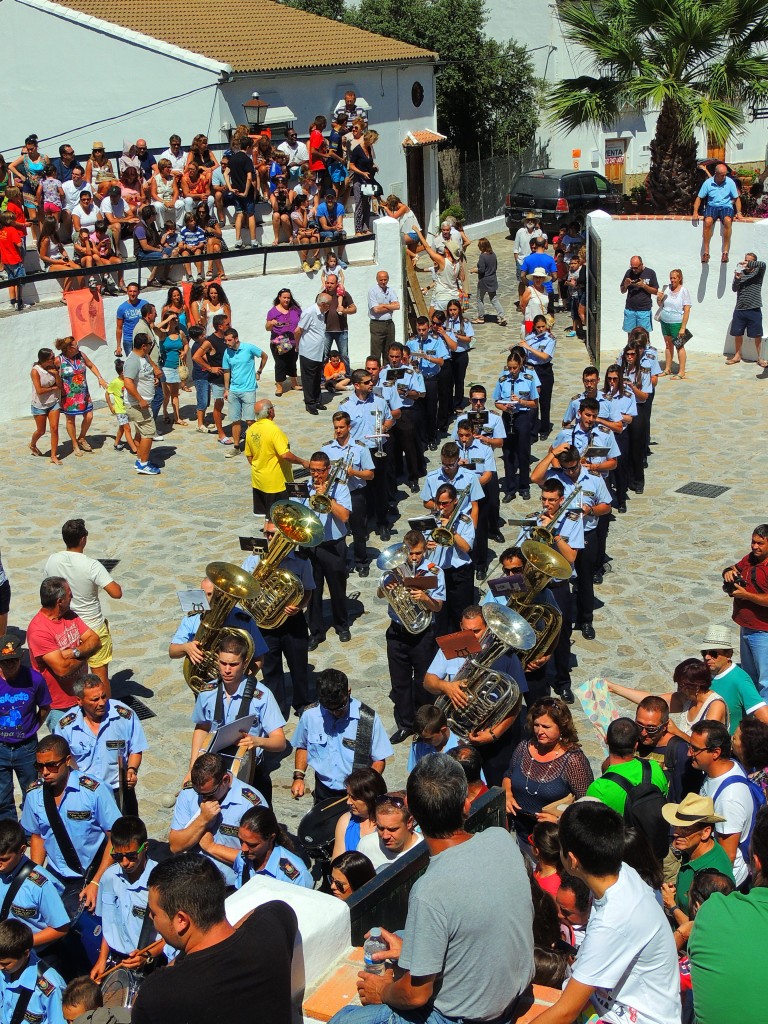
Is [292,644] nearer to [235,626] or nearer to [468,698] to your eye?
[235,626]

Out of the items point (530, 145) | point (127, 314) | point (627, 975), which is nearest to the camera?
point (627, 975)

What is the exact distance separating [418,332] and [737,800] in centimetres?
Result: 1016

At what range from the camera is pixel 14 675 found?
24.6 feet

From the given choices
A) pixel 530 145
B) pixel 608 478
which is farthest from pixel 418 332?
pixel 530 145

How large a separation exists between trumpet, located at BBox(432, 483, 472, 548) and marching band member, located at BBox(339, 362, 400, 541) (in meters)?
2.42

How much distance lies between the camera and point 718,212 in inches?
748

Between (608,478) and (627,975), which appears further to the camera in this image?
(608,478)

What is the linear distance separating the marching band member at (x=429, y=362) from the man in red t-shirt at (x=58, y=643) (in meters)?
7.50

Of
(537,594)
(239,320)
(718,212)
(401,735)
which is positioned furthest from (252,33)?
(537,594)

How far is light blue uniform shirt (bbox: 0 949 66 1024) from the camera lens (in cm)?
517

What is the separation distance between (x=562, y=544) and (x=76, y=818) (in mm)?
4737

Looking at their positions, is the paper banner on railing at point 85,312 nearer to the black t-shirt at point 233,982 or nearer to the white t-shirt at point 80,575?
the white t-shirt at point 80,575

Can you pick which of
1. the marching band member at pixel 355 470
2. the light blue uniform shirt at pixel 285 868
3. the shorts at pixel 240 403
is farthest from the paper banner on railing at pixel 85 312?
the light blue uniform shirt at pixel 285 868

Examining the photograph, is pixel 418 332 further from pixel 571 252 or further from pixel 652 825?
pixel 652 825
